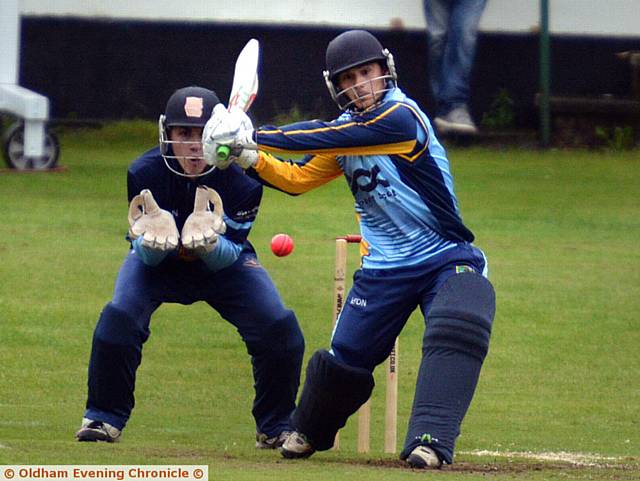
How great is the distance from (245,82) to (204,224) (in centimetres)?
86

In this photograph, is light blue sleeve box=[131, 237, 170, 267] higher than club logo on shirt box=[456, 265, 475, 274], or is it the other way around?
club logo on shirt box=[456, 265, 475, 274]

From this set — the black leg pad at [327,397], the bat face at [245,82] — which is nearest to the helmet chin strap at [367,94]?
the bat face at [245,82]

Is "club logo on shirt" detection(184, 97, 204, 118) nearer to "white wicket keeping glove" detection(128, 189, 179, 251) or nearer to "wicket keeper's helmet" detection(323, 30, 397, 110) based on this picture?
"white wicket keeping glove" detection(128, 189, 179, 251)

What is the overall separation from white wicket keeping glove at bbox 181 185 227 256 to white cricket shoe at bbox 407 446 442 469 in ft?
5.04

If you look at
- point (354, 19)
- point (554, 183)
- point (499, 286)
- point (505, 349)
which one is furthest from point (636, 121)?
point (505, 349)

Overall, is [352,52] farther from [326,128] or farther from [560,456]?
[560,456]

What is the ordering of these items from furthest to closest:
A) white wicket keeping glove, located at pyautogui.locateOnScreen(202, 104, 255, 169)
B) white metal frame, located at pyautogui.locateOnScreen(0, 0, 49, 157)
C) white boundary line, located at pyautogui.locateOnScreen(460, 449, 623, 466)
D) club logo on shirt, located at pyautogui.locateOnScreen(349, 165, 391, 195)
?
1. white metal frame, located at pyautogui.locateOnScreen(0, 0, 49, 157)
2. white boundary line, located at pyautogui.locateOnScreen(460, 449, 623, 466)
3. club logo on shirt, located at pyautogui.locateOnScreen(349, 165, 391, 195)
4. white wicket keeping glove, located at pyautogui.locateOnScreen(202, 104, 255, 169)

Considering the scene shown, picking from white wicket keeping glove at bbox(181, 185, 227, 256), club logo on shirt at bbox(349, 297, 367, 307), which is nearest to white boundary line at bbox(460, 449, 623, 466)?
club logo on shirt at bbox(349, 297, 367, 307)

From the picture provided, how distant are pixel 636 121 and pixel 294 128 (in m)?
12.7

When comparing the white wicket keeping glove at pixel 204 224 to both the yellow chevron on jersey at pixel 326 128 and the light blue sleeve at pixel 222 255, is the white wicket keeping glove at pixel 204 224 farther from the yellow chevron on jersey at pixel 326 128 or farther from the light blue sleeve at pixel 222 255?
the yellow chevron on jersey at pixel 326 128

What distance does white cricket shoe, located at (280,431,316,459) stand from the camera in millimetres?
7461

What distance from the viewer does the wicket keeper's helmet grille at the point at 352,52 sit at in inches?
285

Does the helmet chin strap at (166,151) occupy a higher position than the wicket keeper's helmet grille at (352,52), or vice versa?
the wicket keeper's helmet grille at (352,52)

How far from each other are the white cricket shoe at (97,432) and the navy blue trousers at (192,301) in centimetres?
3
